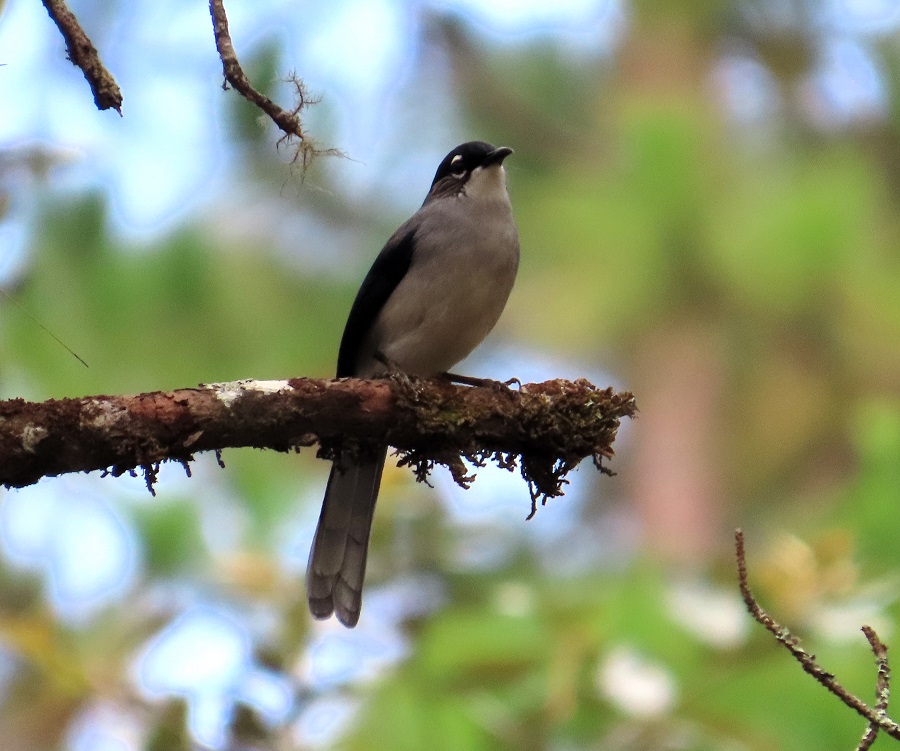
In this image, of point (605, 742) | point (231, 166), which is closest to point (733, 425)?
point (231, 166)

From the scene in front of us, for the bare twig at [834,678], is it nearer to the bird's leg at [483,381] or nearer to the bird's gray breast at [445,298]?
the bird's leg at [483,381]

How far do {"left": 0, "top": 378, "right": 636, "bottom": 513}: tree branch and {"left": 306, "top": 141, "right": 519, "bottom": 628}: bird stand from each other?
4.01ft

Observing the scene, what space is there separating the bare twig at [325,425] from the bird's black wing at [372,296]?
156cm

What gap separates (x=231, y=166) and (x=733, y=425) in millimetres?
4483

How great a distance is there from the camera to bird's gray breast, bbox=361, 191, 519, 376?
479 cm

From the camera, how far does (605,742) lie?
5027 mm

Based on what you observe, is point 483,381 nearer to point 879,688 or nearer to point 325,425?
point 325,425

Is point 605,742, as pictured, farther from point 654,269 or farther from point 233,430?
point 654,269

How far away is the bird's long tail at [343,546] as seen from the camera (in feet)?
15.1

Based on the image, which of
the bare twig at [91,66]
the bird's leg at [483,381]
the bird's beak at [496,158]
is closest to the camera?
the bare twig at [91,66]

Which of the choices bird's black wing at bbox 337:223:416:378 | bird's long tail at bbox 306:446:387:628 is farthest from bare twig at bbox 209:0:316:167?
bird's black wing at bbox 337:223:416:378

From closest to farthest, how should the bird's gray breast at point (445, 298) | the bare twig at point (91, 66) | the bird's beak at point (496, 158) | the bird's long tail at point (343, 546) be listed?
the bare twig at point (91, 66)
the bird's long tail at point (343, 546)
the bird's gray breast at point (445, 298)
the bird's beak at point (496, 158)

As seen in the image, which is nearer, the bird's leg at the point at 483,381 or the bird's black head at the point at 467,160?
the bird's leg at the point at 483,381

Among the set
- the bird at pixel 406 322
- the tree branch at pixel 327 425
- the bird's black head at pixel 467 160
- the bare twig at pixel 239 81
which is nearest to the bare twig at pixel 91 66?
the bare twig at pixel 239 81
